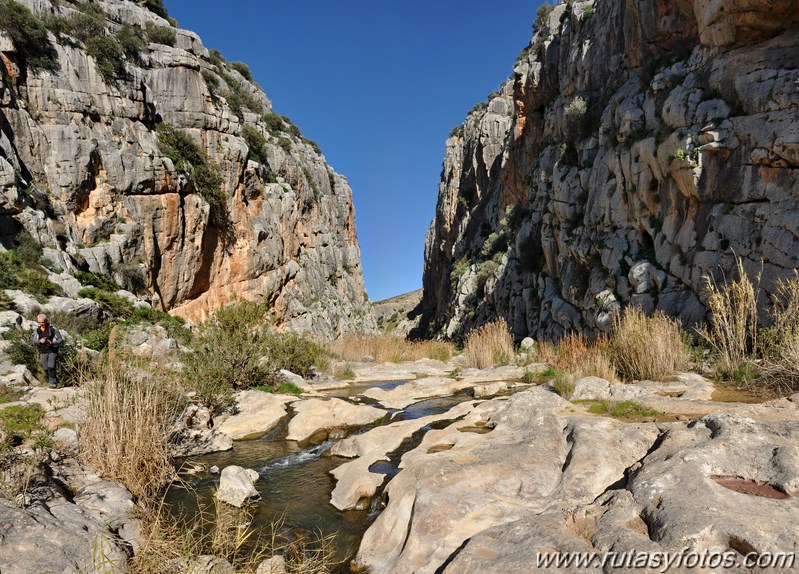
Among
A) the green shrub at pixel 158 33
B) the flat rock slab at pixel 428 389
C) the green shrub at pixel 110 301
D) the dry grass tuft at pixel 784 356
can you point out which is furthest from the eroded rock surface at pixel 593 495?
the green shrub at pixel 158 33

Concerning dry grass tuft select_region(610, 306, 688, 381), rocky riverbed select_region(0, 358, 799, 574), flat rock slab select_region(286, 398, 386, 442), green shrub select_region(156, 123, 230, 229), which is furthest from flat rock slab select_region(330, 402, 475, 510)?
green shrub select_region(156, 123, 230, 229)

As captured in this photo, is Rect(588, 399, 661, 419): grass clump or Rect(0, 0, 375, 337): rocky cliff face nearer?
Rect(588, 399, 661, 419): grass clump

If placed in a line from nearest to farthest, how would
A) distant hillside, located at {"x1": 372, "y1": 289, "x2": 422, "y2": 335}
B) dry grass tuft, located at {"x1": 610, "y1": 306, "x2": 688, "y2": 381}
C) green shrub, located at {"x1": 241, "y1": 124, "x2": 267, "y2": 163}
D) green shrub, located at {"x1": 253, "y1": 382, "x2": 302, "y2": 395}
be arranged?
dry grass tuft, located at {"x1": 610, "y1": 306, "x2": 688, "y2": 381}
green shrub, located at {"x1": 253, "y1": 382, "x2": 302, "y2": 395}
green shrub, located at {"x1": 241, "y1": 124, "x2": 267, "y2": 163}
distant hillside, located at {"x1": 372, "y1": 289, "x2": 422, "y2": 335}

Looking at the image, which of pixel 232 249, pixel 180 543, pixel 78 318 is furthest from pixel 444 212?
pixel 180 543

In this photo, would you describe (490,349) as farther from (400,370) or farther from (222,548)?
(222,548)

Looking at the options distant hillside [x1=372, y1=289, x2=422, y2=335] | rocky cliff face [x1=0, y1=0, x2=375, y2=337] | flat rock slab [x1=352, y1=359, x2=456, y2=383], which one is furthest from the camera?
distant hillside [x1=372, y1=289, x2=422, y2=335]

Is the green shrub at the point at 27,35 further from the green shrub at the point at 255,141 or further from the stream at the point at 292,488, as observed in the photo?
the stream at the point at 292,488

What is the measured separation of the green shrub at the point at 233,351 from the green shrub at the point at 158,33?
24.8m

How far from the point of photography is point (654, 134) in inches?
632

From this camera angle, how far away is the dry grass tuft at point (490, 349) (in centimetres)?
1545

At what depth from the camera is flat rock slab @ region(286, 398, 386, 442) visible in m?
7.66

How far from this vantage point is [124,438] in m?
4.73

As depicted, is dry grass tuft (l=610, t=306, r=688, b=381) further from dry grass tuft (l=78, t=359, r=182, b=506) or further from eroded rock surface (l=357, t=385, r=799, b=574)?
dry grass tuft (l=78, t=359, r=182, b=506)

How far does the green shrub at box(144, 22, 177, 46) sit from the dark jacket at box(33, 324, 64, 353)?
25.4 metres
